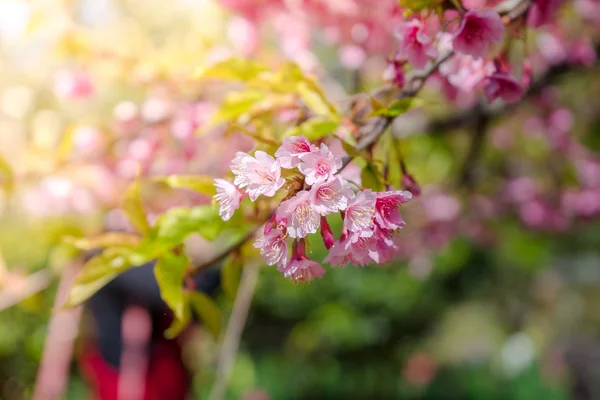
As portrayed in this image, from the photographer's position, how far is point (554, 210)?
2.07 meters

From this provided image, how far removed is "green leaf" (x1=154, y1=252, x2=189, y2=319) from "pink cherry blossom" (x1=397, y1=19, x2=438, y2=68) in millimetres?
310

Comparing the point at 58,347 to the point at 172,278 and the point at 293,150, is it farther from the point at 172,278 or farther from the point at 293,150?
the point at 293,150

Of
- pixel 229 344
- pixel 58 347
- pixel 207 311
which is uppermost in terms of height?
pixel 207 311

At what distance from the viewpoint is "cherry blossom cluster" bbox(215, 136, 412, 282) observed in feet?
1.30

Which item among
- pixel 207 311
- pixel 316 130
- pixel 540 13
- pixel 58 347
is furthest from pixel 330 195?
pixel 58 347

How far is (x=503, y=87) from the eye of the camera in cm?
55

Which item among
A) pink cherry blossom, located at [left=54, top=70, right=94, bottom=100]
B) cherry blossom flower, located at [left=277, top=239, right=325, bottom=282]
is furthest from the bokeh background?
cherry blossom flower, located at [left=277, top=239, right=325, bottom=282]

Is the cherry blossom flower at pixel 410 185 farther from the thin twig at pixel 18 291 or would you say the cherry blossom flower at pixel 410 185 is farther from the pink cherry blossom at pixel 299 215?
the thin twig at pixel 18 291

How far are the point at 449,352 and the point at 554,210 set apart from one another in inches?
133

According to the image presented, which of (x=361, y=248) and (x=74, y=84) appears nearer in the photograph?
(x=361, y=248)

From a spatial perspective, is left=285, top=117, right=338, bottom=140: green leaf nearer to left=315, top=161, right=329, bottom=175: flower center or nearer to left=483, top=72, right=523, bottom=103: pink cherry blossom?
left=315, top=161, right=329, bottom=175: flower center

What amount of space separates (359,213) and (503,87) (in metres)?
0.26

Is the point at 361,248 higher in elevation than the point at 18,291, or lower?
higher

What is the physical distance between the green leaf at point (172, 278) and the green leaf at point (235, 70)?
21 centimetres
